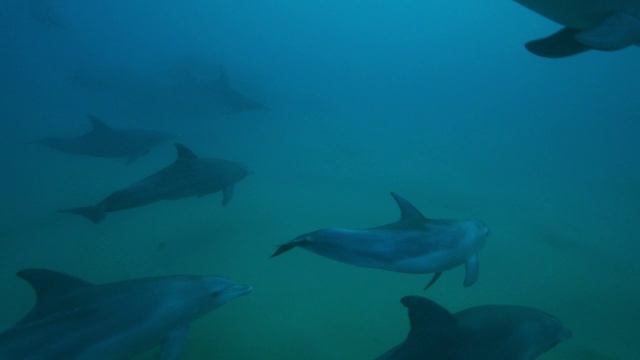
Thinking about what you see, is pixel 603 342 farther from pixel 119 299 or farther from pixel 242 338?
pixel 119 299

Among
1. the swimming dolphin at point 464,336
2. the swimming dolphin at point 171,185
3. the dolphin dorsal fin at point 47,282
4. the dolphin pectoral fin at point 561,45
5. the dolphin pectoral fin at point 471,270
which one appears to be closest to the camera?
the swimming dolphin at point 464,336

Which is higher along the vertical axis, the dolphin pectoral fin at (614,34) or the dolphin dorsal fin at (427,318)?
the dolphin pectoral fin at (614,34)

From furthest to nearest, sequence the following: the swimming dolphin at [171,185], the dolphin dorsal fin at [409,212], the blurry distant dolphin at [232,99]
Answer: the blurry distant dolphin at [232,99] → the swimming dolphin at [171,185] → the dolphin dorsal fin at [409,212]

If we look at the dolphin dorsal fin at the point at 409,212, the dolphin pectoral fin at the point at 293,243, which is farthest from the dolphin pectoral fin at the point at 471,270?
the dolphin pectoral fin at the point at 293,243

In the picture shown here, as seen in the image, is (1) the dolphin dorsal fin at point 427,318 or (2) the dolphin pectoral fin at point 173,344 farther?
(2) the dolphin pectoral fin at point 173,344

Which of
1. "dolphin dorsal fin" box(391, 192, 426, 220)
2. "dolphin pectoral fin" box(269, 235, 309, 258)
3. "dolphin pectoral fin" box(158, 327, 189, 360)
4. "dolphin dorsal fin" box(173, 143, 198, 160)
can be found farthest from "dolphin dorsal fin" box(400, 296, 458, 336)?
"dolphin dorsal fin" box(173, 143, 198, 160)

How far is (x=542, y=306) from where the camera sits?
17.1 feet

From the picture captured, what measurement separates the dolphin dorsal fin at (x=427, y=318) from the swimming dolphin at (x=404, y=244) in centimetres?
47

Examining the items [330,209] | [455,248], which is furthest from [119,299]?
[330,209]

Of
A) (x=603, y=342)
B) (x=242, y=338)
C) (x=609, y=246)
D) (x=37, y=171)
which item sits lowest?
(x=37, y=171)

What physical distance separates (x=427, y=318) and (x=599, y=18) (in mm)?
2261

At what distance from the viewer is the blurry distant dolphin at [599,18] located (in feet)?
7.79

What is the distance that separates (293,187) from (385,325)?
446cm

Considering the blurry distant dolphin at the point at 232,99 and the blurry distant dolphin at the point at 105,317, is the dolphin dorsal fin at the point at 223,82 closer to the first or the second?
the blurry distant dolphin at the point at 232,99
